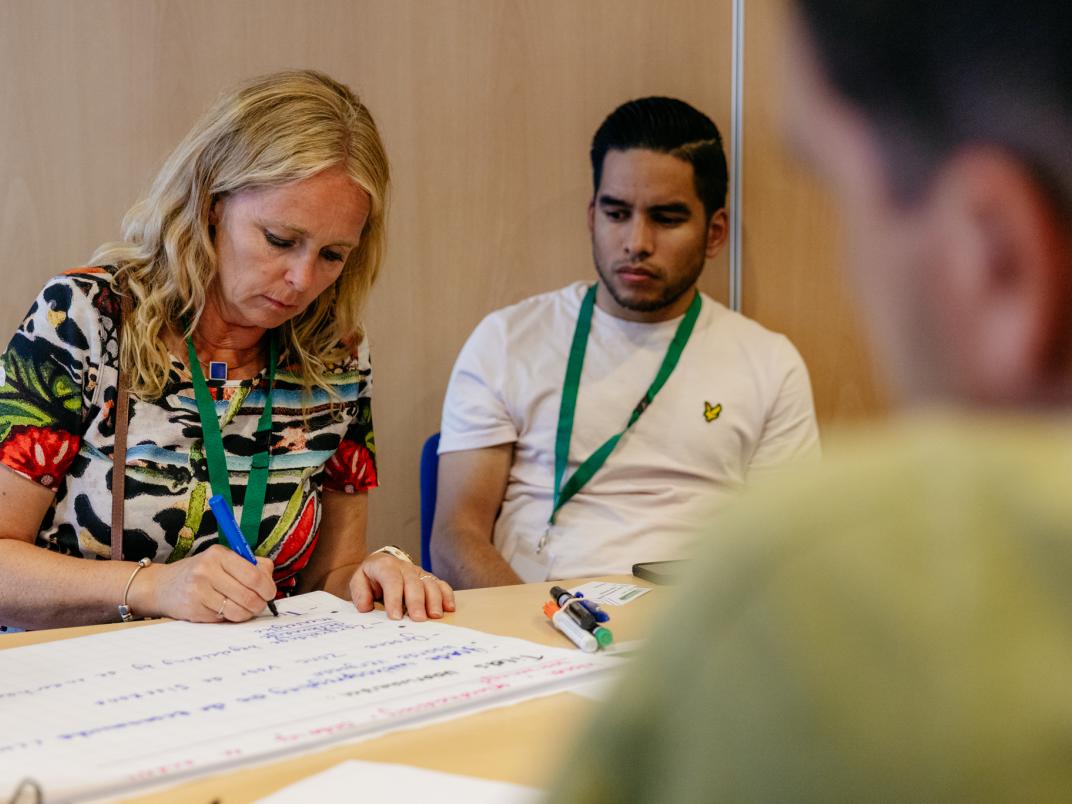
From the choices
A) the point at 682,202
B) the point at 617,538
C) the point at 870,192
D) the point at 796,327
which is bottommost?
the point at 617,538

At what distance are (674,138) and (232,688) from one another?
73.2 inches

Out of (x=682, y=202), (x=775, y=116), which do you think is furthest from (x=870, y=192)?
(x=682, y=202)

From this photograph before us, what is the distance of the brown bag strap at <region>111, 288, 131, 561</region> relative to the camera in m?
1.55

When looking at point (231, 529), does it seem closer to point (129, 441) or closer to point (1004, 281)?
point (129, 441)

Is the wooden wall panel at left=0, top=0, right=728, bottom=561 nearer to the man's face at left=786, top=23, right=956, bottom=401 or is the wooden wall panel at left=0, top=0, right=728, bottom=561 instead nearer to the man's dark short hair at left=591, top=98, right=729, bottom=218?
the man's dark short hair at left=591, top=98, right=729, bottom=218

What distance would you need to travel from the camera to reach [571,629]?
130cm

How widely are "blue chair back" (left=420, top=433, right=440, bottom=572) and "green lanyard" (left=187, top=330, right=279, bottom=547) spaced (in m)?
0.74

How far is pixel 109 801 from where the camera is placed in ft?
2.76

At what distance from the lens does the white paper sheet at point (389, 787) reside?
0.84 meters

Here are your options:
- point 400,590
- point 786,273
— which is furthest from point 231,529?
point 786,273

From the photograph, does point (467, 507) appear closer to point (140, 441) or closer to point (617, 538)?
point (617, 538)

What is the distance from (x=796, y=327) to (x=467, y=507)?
1.33 m

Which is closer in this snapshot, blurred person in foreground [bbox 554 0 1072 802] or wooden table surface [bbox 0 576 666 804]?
blurred person in foreground [bbox 554 0 1072 802]

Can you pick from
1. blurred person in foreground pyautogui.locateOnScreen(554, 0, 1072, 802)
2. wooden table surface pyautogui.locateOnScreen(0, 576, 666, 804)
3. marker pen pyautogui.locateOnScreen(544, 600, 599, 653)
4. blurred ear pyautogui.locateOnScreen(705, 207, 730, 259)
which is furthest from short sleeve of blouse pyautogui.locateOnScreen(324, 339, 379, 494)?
blurred person in foreground pyautogui.locateOnScreen(554, 0, 1072, 802)
